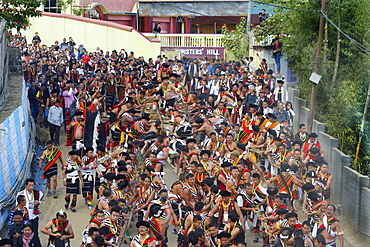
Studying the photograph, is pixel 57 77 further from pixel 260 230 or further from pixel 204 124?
pixel 260 230

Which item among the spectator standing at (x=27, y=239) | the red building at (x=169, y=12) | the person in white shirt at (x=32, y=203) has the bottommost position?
the spectator standing at (x=27, y=239)

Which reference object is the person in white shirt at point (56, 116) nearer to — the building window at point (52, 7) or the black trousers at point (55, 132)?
the black trousers at point (55, 132)

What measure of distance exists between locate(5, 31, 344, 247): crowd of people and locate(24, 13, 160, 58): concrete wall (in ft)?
40.3

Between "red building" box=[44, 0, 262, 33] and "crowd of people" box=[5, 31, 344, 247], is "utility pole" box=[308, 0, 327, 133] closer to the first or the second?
"crowd of people" box=[5, 31, 344, 247]

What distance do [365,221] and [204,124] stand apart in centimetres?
495

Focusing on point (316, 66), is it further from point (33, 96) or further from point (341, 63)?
point (33, 96)

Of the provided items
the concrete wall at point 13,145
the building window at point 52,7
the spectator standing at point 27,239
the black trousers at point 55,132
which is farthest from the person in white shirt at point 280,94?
the building window at point 52,7

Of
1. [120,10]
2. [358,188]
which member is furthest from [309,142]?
[120,10]

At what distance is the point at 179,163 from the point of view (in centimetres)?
1554

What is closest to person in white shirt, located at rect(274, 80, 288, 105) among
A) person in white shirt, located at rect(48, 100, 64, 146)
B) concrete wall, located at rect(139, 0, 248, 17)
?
person in white shirt, located at rect(48, 100, 64, 146)

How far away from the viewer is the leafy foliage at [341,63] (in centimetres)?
1914

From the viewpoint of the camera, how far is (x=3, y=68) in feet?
63.3

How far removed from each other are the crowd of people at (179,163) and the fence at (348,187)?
64 centimetres

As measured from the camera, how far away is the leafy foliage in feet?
62.8
